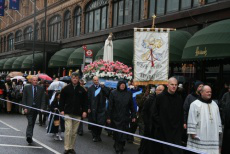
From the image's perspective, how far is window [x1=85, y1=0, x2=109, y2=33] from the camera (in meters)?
27.0

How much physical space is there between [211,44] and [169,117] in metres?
8.24

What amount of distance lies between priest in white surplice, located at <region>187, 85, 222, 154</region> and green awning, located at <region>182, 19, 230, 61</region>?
716cm

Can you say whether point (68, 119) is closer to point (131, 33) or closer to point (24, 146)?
point (24, 146)

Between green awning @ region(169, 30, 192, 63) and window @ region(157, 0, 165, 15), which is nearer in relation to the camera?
green awning @ region(169, 30, 192, 63)

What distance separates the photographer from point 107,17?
87.0ft

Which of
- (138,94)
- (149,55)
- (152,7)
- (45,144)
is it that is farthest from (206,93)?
(152,7)

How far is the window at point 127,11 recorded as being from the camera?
2230 cm

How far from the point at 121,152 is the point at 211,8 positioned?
10336mm

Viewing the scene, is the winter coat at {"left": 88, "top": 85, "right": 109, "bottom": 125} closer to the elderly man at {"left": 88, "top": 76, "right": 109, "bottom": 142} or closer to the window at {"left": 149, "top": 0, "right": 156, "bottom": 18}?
the elderly man at {"left": 88, "top": 76, "right": 109, "bottom": 142}

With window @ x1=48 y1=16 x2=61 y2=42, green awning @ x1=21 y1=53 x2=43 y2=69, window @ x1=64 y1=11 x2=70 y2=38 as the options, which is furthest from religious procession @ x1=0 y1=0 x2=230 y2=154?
green awning @ x1=21 y1=53 x2=43 y2=69

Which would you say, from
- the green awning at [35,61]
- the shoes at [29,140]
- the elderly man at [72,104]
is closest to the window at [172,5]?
the elderly man at [72,104]

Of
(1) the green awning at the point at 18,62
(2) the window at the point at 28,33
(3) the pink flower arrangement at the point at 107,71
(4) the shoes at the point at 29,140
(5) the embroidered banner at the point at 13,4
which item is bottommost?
(4) the shoes at the point at 29,140

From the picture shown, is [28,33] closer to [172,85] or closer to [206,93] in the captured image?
[172,85]

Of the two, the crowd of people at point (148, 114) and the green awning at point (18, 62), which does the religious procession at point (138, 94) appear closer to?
the crowd of people at point (148, 114)
